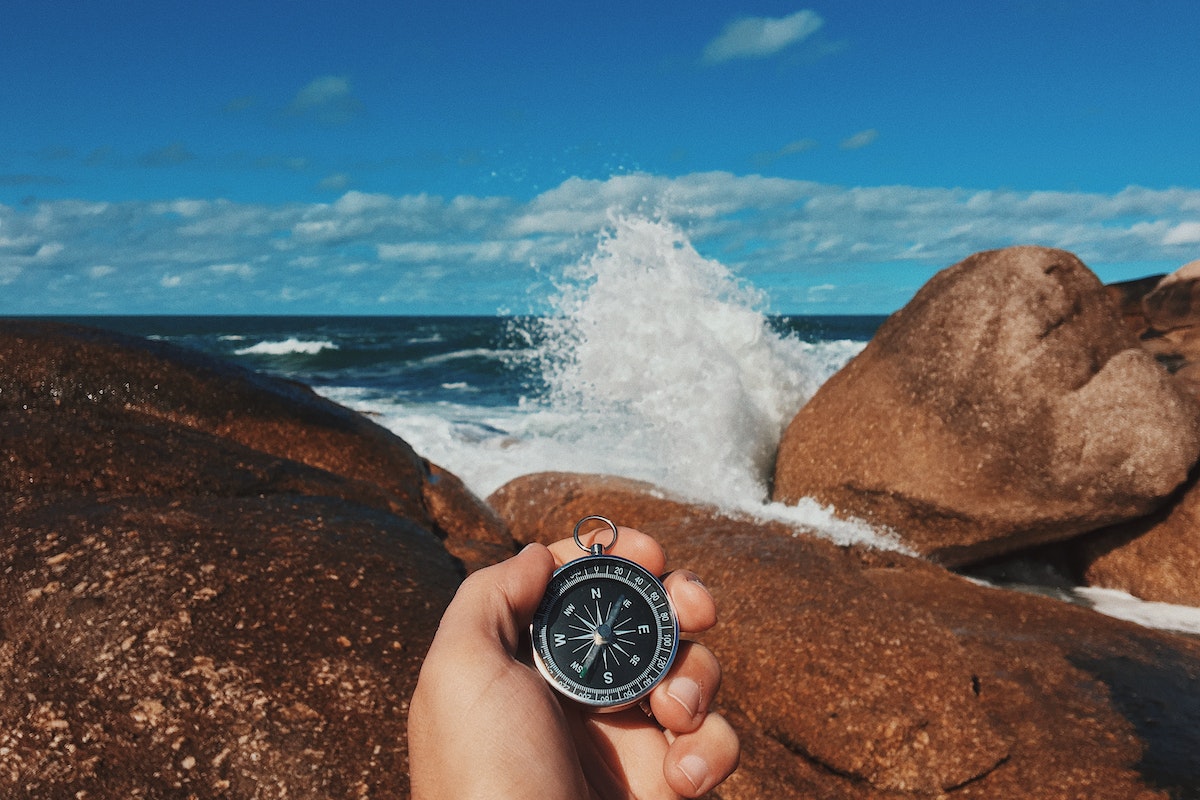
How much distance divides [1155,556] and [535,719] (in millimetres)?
5212

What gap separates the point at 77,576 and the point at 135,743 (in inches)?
25.6

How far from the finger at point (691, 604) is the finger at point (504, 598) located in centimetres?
28

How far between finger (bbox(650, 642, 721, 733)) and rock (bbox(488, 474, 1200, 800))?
38.8 inches

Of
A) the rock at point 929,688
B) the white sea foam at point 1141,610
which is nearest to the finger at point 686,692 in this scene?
Answer: the rock at point 929,688

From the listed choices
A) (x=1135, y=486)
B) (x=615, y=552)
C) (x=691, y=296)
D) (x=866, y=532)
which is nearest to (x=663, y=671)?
(x=615, y=552)

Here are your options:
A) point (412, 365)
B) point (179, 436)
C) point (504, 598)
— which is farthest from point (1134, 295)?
point (412, 365)

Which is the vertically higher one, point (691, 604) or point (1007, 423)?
point (691, 604)

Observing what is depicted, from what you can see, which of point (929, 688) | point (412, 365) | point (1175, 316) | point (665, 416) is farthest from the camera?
point (412, 365)

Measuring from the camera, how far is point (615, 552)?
1.90 meters

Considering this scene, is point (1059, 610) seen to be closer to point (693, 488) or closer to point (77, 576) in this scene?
point (693, 488)

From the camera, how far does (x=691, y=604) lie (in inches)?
71.3

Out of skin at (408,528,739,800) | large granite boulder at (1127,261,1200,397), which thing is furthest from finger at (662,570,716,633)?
large granite boulder at (1127,261,1200,397)

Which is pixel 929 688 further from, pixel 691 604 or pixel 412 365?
pixel 412 365

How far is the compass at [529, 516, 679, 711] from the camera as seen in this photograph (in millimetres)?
1722
